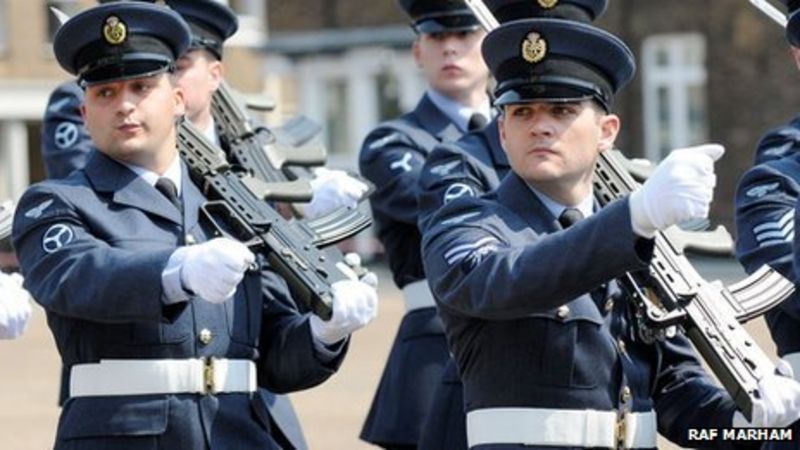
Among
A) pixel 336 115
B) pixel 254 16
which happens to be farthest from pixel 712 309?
pixel 254 16

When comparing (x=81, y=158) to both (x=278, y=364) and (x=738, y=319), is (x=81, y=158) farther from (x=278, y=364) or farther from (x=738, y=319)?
(x=738, y=319)

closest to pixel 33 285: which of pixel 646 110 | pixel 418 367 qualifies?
pixel 418 367

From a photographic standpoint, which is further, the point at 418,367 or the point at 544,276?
the point at 418,367

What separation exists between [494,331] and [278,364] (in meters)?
1.04

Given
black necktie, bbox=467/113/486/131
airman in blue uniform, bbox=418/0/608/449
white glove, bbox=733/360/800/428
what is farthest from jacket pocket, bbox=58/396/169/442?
black necktie, bbox=467/113/486/131

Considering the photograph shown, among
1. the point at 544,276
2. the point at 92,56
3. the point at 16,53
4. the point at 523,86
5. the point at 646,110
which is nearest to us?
the point at 544,276

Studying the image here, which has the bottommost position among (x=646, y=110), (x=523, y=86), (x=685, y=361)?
(x=685, y=361)

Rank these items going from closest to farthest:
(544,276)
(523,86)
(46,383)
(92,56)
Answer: (544,276)
(523,86)
(92,56)
(46,383)

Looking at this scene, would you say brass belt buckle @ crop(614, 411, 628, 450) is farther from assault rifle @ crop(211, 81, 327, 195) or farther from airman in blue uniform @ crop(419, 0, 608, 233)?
assault rifle @ crop(211, 81, 327, 195)

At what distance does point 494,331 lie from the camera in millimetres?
6688

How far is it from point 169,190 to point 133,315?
56 centimetres

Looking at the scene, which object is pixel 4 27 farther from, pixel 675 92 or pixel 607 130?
pixel 607 130

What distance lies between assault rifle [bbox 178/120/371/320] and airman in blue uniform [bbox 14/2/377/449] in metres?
0.07

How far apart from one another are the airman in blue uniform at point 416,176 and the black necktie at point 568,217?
2.69 m
